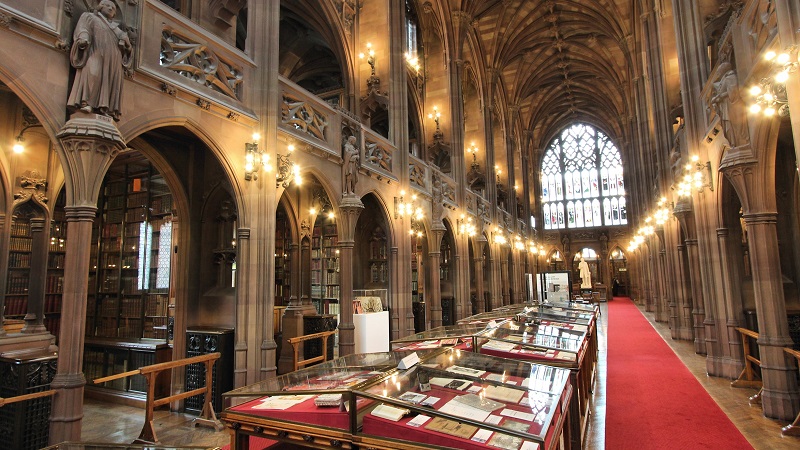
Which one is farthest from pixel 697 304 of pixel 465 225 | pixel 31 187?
pixel 31 187

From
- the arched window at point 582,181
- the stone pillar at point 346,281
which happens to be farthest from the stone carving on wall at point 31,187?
the arched window at point 582,181

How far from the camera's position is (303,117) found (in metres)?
7.57

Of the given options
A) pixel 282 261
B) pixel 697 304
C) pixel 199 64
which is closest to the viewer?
pixel 199 64

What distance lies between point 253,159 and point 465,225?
10.3m

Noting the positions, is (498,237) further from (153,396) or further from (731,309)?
(153,396)

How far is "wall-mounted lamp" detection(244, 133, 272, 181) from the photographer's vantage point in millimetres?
6059

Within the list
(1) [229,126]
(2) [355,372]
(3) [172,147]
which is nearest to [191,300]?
(3) [172,147]

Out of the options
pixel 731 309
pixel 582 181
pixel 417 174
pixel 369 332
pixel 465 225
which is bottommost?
pixel 369 332

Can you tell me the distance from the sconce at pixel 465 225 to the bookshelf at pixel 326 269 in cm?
504

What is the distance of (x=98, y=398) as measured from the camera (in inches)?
288

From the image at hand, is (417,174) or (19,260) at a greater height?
(417,174)

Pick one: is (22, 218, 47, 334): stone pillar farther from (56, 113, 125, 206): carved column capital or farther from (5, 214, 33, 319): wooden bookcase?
(56, 113, 125, 206): carved column capital

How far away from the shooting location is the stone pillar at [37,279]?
5943 mm

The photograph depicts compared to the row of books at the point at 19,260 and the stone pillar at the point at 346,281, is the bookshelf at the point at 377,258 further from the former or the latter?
the row of books at the point at 19,260
